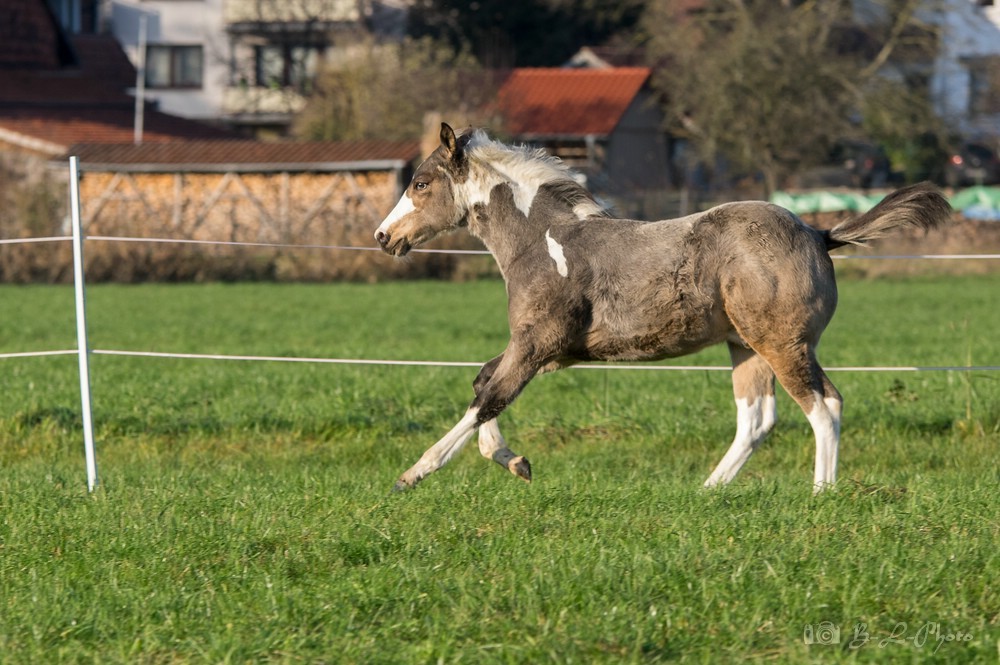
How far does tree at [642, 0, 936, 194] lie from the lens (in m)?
44.7

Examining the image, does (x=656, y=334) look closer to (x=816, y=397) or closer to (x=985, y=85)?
(x=816, y=397)

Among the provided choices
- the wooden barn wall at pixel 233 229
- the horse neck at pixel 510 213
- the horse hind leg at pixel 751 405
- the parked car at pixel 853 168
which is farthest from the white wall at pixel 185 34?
the horse hind leg at pixel 751 405

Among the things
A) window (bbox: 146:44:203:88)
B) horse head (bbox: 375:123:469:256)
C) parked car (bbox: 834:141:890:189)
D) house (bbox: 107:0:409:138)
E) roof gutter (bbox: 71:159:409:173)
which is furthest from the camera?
window (bbox: 146:44:203:88)

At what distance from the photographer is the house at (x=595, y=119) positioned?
169 ft

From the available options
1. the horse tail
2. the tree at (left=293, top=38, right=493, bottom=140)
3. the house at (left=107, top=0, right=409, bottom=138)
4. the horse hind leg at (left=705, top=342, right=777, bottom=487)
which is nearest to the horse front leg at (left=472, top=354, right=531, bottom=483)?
the horse hind leg at (left=705, top=342, right=777, bottom=487)

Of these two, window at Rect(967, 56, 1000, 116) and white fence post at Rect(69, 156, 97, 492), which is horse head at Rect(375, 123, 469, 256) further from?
window at Rect(967, 56, 1000, 116)

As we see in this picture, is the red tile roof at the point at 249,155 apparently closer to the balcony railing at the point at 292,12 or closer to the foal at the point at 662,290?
the balcony railing at the point at 292,12

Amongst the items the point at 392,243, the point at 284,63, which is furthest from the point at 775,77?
the point at 392,243

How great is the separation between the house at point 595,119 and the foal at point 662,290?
4168 centimetres

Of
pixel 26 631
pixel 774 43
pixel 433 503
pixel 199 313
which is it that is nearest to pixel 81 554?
pixel 26 631

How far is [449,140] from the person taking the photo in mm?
7961

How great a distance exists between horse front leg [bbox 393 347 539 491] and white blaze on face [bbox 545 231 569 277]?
0.55 meters

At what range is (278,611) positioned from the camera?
5.19m

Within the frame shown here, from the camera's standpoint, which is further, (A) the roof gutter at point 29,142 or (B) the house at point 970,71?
(B) the house at point 970,71
